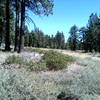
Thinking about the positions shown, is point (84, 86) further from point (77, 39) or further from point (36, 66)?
point (77, 39)

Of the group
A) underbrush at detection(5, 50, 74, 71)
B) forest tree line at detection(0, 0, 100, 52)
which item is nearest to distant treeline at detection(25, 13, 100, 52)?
forest tree line at detection(0, 0, 100, 52)

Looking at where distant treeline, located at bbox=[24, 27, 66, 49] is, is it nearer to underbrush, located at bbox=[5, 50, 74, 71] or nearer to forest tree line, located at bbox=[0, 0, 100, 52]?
forest tree line, located at bbox=[0, 0, 100, 52]

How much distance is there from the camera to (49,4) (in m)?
19.9

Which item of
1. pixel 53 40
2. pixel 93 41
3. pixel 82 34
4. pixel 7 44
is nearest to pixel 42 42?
pixel 53 40

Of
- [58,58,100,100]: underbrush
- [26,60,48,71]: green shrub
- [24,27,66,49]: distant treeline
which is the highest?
[24,27,66,49]: distant treeline

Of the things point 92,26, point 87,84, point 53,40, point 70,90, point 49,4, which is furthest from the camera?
point 53,40

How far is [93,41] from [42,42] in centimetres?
3460

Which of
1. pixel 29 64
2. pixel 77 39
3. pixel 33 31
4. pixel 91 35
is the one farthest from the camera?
pixel 77 39

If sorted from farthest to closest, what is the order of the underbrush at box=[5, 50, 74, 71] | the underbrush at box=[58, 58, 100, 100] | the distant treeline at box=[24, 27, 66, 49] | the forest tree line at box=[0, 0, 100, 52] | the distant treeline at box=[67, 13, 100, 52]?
1. the distant treeline at box=[24, 27, 66, 49]
2. the distant treeline at box=[67, 13, 100, 52]
3. the forest tree line at box=[0, 0, 100, 52]
4. the underbrush at box=[5, 50, 74, 71]
5. the underbrush at box=[58, 58, 100, 100]

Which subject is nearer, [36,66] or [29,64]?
[36,66]

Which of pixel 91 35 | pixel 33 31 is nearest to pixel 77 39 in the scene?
pixel 91 35

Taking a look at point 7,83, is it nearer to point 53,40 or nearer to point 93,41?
point 93,41

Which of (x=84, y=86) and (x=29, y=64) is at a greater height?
(x=29, y=64)

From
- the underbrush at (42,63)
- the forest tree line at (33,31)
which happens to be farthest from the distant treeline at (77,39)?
the underbrush at (42,63)
